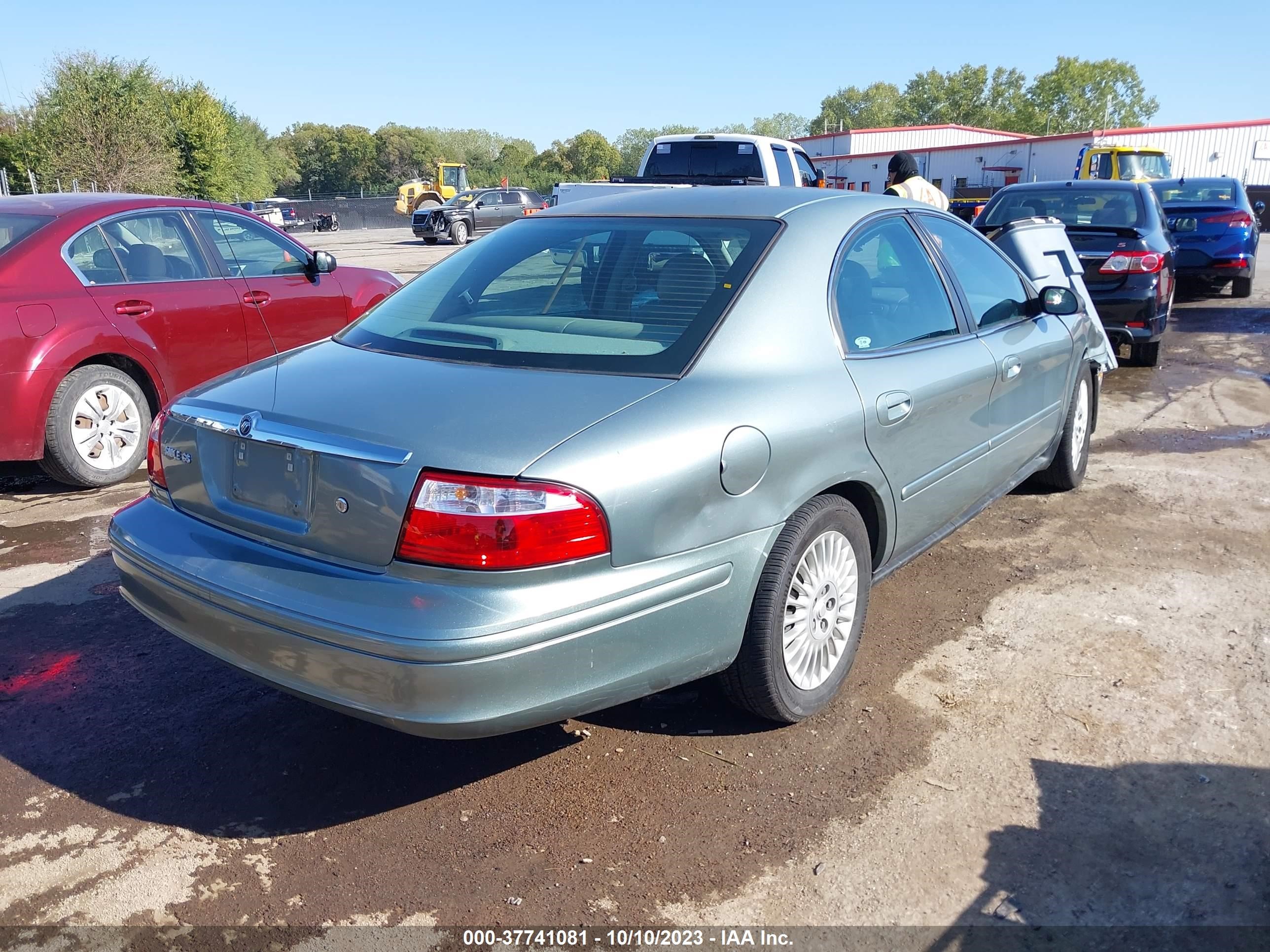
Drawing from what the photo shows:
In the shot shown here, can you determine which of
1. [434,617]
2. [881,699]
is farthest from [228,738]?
[881,699]

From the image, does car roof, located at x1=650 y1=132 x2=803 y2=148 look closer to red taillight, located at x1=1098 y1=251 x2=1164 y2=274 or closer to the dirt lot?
red taillight, located at x1=1098 y1=251 x2=1164 y2=274

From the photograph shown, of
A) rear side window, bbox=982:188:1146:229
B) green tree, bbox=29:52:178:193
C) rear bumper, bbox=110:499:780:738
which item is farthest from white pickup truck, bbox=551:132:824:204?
green tree, bbox=29:52:178:193

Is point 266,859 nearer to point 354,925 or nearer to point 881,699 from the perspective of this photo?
point 354,925

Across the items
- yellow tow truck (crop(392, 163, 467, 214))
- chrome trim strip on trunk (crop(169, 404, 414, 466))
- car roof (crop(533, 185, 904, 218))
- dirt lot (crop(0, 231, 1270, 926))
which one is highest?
yellow tow truck (crop(392, 163, 467, 214))

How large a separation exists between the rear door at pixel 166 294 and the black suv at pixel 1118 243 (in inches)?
228

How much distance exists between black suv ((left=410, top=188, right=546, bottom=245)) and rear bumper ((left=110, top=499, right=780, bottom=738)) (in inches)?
1160

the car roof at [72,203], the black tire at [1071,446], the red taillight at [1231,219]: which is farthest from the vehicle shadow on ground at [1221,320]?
the car roof at [72,203]

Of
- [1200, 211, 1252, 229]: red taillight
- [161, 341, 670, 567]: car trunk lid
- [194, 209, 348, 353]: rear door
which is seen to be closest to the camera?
[161, 341, 670, 567]: car trunk lid

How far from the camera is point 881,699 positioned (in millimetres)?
3416

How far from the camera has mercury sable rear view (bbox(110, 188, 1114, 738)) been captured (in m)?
2.42

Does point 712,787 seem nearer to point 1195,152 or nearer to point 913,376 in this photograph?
point 913,376

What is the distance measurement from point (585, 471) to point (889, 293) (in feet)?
5.73

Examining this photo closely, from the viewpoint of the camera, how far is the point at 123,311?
5777 mm

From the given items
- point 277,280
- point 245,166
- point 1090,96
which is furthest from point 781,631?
point 1090,96
